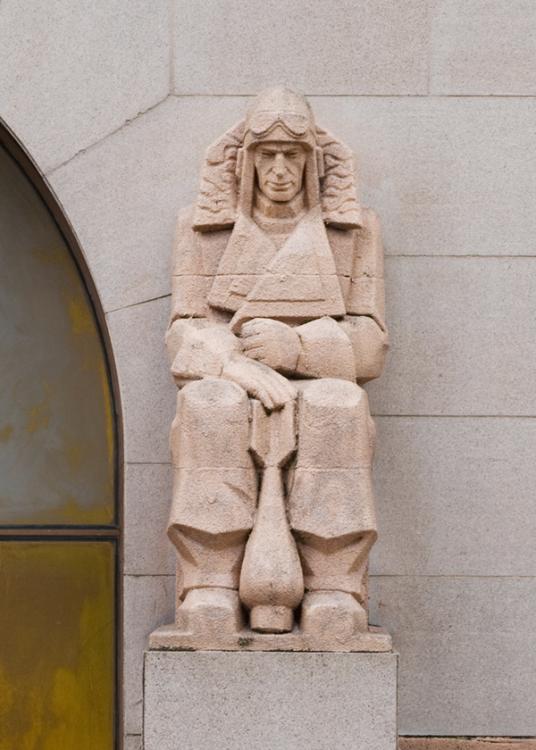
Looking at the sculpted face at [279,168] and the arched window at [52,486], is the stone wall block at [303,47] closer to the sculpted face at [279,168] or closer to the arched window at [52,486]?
the sculpted face at [279,168]

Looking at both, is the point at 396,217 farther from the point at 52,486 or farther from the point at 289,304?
the point at 52,486

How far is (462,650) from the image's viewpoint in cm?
751

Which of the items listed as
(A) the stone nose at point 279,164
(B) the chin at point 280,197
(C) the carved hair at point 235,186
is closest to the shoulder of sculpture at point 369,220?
(C) the carved hair at point 235,186

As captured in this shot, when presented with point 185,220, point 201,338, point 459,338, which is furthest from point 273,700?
point 185,220

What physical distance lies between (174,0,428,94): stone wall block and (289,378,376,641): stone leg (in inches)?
79.7

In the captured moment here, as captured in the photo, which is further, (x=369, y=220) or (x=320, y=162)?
(x=369, y=220)

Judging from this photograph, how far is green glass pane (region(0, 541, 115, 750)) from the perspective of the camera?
7949 mm

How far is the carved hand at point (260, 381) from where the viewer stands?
6.61 metres

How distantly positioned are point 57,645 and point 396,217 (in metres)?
2.89

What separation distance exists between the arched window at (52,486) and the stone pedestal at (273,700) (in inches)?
67.2

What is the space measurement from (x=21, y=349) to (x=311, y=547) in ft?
8.21

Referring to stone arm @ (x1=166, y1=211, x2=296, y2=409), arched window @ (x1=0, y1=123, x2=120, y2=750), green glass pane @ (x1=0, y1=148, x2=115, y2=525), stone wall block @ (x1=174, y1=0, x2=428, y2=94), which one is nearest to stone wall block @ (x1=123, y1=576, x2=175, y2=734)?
arched window @ (x1=0, y1=123, x2=120, y2=750)

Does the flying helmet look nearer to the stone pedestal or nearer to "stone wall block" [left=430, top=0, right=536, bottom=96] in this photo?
"stone wall block" [left=430, top=0, right=536, bottom=96]

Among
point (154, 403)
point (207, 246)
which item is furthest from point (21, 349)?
point (207, 246)
